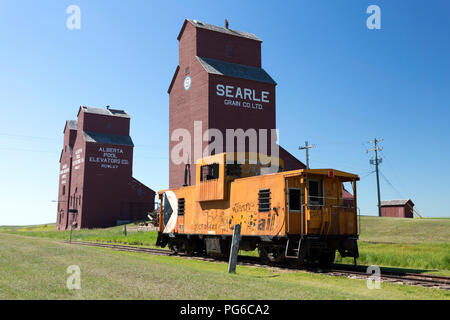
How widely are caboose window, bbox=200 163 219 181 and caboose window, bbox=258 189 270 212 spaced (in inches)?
106

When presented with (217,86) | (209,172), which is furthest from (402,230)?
(209,172)

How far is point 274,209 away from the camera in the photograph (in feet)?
48.1

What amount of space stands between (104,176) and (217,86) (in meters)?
27.3

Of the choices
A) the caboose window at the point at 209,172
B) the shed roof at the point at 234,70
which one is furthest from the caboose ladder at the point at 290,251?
the shed roof at the point at 234,70

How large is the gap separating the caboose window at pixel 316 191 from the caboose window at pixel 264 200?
5.00ft

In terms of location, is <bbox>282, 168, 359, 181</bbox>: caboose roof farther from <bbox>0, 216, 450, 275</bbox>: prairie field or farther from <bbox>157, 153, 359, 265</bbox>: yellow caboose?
<bbox>0, 216, 450, 275</bbox>: prairie field

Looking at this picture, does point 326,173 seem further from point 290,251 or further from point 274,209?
point 290,251

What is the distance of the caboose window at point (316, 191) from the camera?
15.1 metres

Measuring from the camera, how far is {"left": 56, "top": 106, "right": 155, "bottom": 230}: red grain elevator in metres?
57.0

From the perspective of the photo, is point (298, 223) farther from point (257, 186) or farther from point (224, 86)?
point (224, 86)

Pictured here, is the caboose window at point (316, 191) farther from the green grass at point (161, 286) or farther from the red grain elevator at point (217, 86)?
the red grain elevator at point (217, 86)

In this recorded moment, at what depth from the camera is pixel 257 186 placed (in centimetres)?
1567

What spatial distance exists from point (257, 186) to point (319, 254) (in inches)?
131
